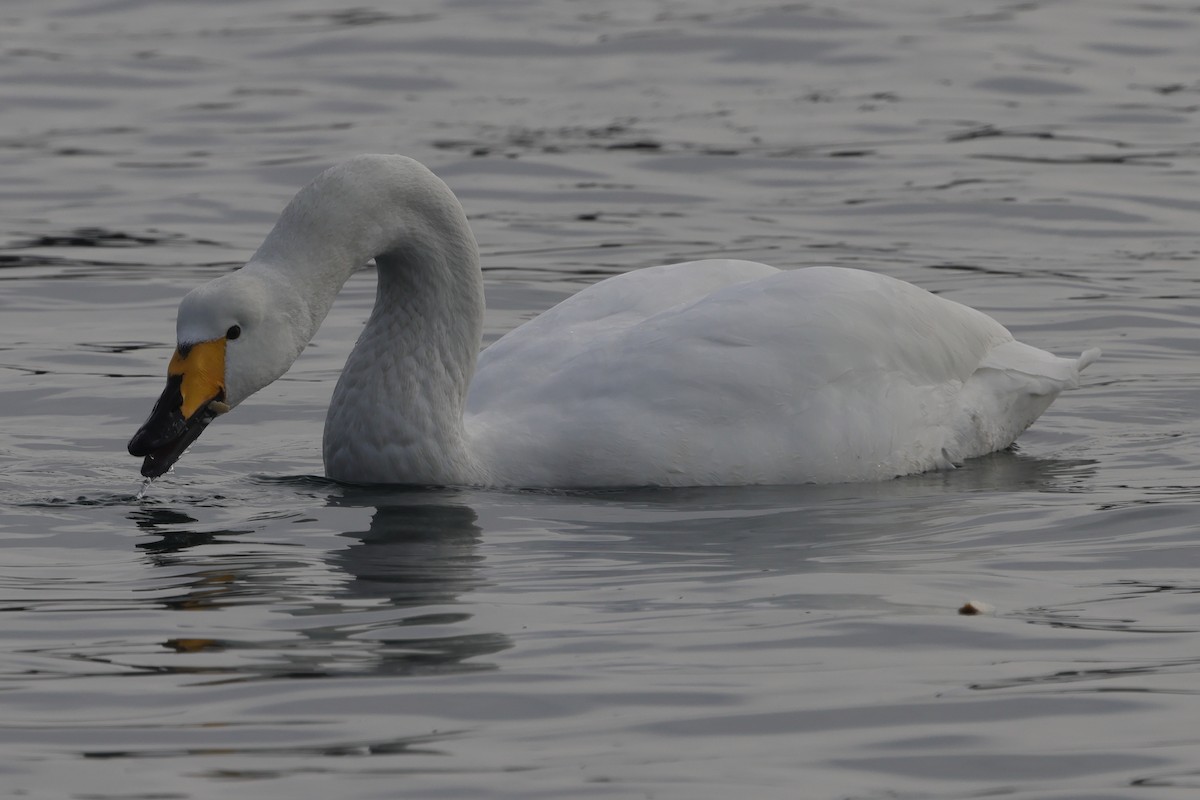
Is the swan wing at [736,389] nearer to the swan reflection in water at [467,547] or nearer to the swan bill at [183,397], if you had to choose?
the swan reflection in water at [467,547]

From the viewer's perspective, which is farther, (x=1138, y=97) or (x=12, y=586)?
(x=1138, y=97)

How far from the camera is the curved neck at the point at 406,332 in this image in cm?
864

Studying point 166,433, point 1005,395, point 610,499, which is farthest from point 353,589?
point 1005,395

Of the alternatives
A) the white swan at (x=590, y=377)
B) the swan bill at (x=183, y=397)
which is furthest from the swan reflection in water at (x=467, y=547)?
the swan bill at (x=183, y=397)

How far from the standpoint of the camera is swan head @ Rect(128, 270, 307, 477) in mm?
7980

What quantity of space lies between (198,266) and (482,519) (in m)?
5.53

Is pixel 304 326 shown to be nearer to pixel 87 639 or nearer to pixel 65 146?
pixel 87 639

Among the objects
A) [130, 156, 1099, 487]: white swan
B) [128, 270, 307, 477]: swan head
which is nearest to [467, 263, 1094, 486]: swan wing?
[130, 156, 1099, 487]: white swan

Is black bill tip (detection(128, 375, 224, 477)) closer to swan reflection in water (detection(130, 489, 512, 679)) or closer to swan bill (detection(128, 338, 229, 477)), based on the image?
swan bill (detection(128, 338, 229, 477))

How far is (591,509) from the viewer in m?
8.61

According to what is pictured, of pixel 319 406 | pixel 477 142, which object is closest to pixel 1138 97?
pixel 477 142

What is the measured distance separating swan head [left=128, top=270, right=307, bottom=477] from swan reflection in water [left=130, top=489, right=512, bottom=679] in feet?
1.24

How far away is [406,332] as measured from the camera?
9.06 metres

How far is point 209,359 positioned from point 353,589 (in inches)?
41.7
